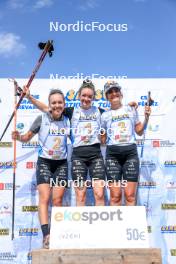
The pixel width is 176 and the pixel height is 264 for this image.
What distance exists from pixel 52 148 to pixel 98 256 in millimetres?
1596

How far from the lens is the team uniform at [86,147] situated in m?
4.40

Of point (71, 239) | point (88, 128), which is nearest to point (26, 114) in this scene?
point (88, 128)

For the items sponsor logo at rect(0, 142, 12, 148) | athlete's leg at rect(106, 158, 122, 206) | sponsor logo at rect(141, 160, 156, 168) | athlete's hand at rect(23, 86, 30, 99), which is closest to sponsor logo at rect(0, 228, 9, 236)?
sponsor logo at rect(0, 142, 12, 148)

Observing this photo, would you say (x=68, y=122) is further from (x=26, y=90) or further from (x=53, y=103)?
(x=26, y=90)

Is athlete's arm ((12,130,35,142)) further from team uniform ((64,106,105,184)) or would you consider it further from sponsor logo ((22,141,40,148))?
team uniform ((64,106,105,184))

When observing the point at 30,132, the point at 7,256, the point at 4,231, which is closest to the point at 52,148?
the point at 30,132

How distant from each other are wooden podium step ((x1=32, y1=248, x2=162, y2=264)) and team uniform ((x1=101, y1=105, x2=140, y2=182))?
44.4 inches

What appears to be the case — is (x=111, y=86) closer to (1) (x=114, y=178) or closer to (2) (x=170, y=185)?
(1) (x=114, y=178)

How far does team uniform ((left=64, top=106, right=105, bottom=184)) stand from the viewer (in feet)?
14.4

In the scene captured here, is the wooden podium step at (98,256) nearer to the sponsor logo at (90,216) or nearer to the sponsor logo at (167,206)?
the sponsor logo at (90,216)

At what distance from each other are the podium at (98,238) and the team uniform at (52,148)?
2.63ft

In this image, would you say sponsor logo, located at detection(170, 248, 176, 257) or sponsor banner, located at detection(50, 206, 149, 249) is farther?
sponsor logo, located at detection(170, 248, 176, 257)

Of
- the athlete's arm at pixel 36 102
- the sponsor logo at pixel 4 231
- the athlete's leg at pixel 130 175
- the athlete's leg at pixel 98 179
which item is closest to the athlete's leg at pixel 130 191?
the athlete's leg at pixel 130 175

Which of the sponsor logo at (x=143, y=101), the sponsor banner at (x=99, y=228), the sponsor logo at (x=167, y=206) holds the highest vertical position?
the sponsor logo at (x=143, y=101)
